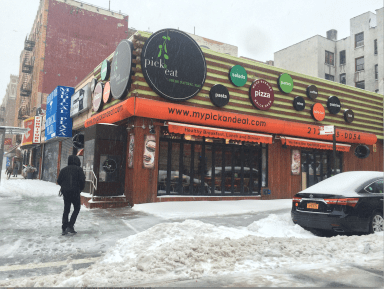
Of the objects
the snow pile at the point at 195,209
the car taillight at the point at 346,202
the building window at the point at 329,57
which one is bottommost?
the snow pile at the point at 195,209

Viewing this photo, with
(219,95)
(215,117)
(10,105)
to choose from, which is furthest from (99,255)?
(10,105)

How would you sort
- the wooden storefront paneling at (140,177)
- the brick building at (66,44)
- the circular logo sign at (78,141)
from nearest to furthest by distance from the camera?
the wooden storefront paneling at (140,177) → the circular logo sign at (78,141) → the brick building at (66,44)

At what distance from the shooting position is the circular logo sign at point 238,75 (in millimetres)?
13727

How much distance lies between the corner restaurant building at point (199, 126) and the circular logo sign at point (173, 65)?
0.04 metres

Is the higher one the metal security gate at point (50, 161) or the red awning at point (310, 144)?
the red awning at point (310, 144)

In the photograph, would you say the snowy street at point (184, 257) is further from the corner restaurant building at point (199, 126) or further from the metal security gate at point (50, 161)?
the metal security gate at point (50, 161)

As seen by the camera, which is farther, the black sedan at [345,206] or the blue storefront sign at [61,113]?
the blue storefront sign at [61,113]

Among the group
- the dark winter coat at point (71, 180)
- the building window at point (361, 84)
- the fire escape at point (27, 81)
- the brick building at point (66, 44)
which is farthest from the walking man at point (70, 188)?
the building window at point (361, 84)

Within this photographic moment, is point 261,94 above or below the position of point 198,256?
above

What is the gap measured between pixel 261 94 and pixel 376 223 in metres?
9.10

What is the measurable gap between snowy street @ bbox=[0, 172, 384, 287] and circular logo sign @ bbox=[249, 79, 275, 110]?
25.7 feet

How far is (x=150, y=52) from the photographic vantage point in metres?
11.5

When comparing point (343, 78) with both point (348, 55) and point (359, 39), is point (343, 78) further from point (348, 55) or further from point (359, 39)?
point (359, 39)

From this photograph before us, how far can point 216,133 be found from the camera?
1265 centimetres
